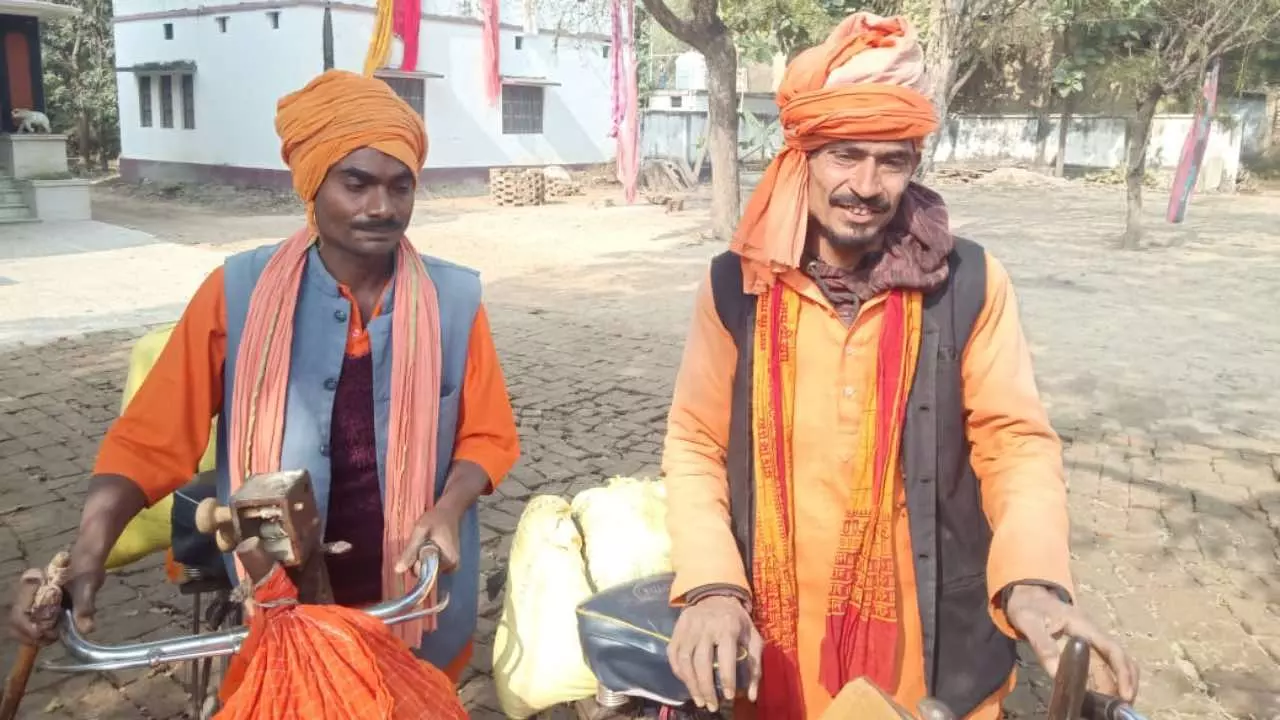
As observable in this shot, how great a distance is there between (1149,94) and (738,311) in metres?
12.9

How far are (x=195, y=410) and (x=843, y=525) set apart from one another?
50.7 inches

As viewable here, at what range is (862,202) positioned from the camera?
6.08 ft

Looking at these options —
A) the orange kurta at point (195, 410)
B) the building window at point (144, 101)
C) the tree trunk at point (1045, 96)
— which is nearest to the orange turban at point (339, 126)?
the orange kurta at point (195, 410)

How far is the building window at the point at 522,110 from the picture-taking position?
24.5 metres

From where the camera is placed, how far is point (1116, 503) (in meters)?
5.20

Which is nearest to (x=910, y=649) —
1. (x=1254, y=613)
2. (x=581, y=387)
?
(x=1254, y=613)

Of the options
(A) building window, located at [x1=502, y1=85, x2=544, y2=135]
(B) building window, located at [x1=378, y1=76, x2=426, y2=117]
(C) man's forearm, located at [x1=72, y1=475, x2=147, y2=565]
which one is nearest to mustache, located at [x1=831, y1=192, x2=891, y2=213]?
(C) man's forearm, located at [x1=72, y1=475, x2=147, y2=565]

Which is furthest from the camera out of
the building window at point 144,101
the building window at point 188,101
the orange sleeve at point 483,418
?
the building window at point 144,101

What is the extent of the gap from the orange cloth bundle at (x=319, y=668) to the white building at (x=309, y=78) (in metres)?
19.3

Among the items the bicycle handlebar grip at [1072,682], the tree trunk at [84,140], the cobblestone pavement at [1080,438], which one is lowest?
the cobblestone pavement at [1080,438]

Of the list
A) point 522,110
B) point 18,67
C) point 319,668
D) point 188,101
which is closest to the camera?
point 319,668

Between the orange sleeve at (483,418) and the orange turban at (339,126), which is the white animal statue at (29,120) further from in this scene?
the orange sleeve at (483,418)

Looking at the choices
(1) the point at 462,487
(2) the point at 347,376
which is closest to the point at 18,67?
(2) the point at 347,376

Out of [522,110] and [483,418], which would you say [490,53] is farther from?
[483,418]
